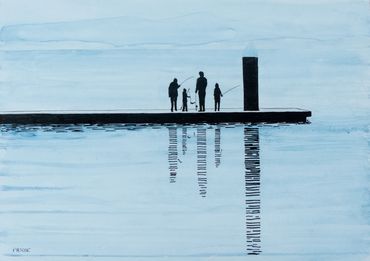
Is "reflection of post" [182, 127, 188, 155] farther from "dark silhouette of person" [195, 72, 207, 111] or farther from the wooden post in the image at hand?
the wooden post

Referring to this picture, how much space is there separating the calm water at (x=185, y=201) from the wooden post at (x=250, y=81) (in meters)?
0.18

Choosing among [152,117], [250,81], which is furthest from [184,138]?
[250,81]

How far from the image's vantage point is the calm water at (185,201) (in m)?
3.27

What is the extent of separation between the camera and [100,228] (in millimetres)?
3289

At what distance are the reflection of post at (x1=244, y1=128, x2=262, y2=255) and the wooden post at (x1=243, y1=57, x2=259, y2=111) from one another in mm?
165

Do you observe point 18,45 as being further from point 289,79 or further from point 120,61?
point 289,79

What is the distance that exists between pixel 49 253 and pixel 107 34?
0.83m

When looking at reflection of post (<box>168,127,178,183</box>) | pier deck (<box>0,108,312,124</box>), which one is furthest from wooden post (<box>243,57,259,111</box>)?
reflection of post (<box>168,127,178,183</box>)

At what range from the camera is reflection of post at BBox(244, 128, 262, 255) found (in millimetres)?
3268

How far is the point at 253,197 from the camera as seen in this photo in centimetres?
331

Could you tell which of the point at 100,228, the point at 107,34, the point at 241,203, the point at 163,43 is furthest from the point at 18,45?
the point at 241,203
